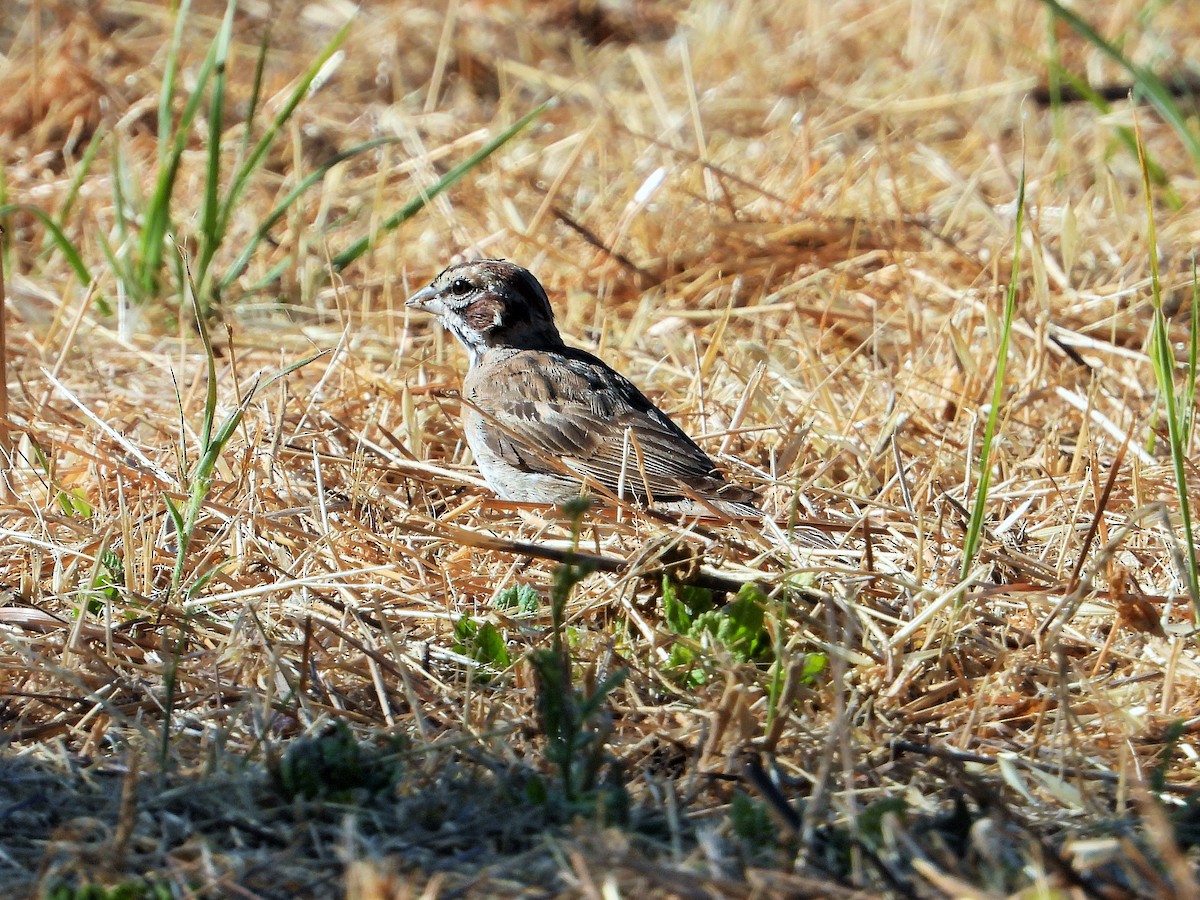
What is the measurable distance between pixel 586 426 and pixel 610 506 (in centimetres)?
51

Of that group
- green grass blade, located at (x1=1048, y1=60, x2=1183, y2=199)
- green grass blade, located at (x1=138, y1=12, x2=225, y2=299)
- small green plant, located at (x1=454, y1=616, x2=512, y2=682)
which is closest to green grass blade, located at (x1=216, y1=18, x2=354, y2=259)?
green grass blade, located at (x1=138, y1=12, x2=225, y2=299)

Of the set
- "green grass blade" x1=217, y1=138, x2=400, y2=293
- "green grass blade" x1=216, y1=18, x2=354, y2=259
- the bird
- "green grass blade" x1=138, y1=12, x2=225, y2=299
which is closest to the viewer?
the bird

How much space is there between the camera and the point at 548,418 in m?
5.09

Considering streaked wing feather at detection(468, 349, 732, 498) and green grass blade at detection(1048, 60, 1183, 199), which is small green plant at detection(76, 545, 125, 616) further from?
green grass blade at detection(1048, 60, 1183, 199)

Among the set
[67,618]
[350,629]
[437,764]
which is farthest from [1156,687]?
[67,618]

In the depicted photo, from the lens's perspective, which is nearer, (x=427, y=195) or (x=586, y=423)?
(x=586, y=423)

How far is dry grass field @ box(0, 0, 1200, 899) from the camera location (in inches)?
111

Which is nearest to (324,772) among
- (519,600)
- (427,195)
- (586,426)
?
(519,600)

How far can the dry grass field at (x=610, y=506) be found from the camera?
9.26ft

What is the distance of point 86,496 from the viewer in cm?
453

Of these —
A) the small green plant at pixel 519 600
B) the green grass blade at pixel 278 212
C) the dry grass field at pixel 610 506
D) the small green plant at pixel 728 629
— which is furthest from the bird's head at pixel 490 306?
the small green plant at pixel 728 629

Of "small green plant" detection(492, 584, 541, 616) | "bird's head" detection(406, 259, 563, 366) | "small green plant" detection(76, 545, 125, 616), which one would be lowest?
"small green plant" detection(492, 584, 541, 616)

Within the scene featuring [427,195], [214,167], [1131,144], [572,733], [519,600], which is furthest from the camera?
[1131,144]

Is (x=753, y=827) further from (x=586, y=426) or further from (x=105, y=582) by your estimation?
(x=586, y=426)
